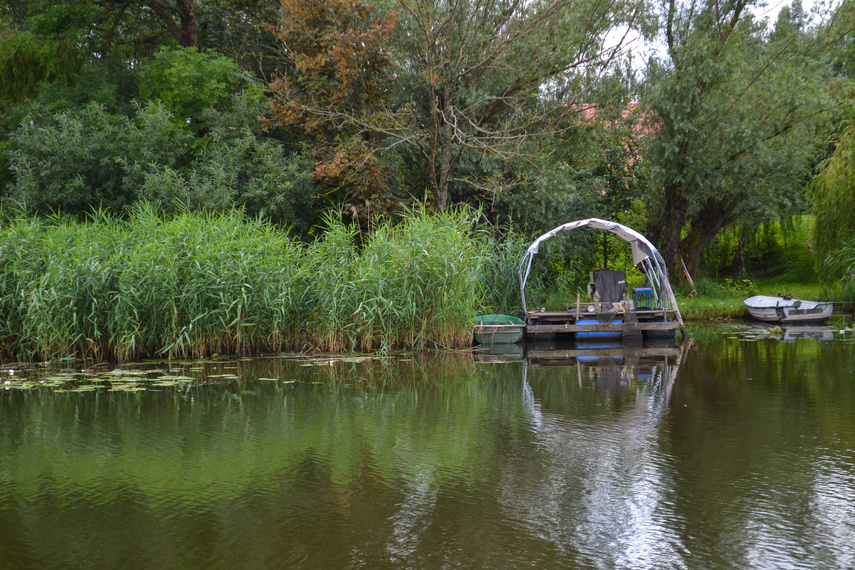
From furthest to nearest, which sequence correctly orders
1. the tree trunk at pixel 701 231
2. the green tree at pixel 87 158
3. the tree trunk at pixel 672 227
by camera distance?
the tree trunk at pixel 701 231 < the tree trunk at pixel 672 227 < the green tree at pixel 87 158

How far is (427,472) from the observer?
5523 mm

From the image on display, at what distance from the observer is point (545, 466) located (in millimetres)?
5641

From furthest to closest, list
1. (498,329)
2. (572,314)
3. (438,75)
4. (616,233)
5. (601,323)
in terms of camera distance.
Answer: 1. (438,75)
2. (616,233)
3. (572,314)
4. (601,323)
5. (498,329)

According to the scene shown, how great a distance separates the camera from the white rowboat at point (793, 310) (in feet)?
62.0

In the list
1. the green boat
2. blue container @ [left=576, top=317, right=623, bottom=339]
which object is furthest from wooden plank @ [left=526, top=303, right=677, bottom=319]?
the green boat

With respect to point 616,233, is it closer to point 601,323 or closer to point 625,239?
point 625,239

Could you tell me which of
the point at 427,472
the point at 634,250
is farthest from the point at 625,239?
the point at 427,472

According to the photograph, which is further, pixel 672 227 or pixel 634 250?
pixel 672 227

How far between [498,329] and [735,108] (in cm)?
1093

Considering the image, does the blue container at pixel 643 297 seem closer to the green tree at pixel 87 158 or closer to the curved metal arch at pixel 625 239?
the curved metal arch at pixel 625 239

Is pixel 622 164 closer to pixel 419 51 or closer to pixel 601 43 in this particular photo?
pixel 601 43

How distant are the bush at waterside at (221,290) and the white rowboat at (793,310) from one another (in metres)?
8.92

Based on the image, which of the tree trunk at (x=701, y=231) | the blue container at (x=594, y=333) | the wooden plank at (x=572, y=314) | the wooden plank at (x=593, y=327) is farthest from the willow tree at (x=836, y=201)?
the blue container at (x=594, y=333)

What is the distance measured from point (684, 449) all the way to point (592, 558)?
2.56m
